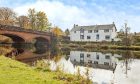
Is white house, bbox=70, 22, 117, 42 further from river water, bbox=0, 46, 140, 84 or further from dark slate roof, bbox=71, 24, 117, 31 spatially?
river water, bbox=0, 46, 140, 84

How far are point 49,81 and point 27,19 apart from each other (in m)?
91.5

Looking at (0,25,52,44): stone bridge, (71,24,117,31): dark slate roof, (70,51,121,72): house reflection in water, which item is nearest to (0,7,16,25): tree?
(0,25,52,44): stone bridge

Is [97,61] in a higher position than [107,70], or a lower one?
lower

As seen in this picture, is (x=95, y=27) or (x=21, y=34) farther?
(x=95, y=27)

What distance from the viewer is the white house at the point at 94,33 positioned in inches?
3465

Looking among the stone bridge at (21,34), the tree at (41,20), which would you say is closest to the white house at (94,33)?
the tree at (41,20)

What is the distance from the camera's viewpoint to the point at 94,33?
9200cm

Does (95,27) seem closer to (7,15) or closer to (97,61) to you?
(7,15)

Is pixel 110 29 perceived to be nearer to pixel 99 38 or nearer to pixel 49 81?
pixel 99 38

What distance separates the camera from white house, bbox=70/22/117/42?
289 ft

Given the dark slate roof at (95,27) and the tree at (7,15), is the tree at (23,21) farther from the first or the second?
the dark slate roof at (95,27)

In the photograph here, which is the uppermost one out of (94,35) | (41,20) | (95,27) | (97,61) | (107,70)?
(41,20)

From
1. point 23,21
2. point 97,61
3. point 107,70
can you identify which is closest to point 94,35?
point 23,21

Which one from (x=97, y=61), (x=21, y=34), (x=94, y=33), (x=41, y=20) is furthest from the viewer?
(x=41, y=20)
